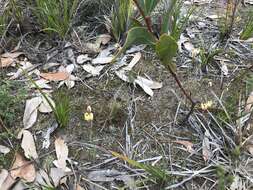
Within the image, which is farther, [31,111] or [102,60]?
[102,60]

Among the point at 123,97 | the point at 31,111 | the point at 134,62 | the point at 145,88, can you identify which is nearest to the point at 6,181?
the point at 31,111

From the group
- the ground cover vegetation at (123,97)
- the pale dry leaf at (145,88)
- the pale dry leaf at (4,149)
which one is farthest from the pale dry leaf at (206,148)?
the pale dry leaf at (4,149)

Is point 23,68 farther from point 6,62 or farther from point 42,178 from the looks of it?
point 42,178

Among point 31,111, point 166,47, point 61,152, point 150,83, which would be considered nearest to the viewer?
point 166,47

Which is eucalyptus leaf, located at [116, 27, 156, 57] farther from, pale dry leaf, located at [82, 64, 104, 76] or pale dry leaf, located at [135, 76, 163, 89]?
pale dry leaf, located at [82, 64, 104, 76]

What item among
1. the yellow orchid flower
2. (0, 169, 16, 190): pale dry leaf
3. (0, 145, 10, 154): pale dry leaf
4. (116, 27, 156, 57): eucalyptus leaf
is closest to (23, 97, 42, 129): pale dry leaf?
(0, 145, 10, 154): pale dry leaf

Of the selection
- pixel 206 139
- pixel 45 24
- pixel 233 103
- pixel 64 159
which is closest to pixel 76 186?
pixel 64 159
